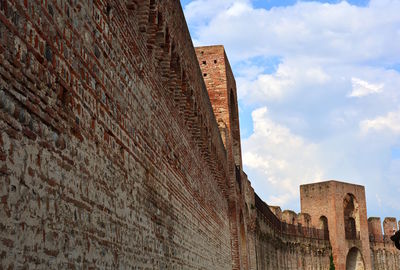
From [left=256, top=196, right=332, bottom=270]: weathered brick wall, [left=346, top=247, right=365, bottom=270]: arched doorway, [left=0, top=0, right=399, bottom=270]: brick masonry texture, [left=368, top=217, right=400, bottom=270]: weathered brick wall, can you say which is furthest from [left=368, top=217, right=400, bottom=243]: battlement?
[left=0, top=0, right=399, bottom=270]: brick masonry texture

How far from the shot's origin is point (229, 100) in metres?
21.9

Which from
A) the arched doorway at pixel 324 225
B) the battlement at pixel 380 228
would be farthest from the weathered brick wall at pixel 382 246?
the arched doorway at pixel 324 225

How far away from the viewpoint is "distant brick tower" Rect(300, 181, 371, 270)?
124ft

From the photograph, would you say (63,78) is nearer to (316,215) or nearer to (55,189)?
(55,189)

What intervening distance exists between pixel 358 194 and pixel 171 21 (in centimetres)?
3581

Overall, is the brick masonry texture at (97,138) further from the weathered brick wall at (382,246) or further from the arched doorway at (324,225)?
the weathered brick wall at (382,246)

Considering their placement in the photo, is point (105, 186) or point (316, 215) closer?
point (105, 186)

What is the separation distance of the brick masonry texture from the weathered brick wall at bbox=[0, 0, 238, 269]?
1cm

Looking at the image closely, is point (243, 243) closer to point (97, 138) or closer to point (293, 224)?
point (293, 224)

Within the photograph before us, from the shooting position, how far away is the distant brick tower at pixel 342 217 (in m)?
37.9

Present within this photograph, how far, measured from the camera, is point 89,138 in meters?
3.92

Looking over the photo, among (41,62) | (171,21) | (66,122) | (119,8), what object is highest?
(171,21)

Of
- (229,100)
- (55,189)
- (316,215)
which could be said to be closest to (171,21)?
(55,189)

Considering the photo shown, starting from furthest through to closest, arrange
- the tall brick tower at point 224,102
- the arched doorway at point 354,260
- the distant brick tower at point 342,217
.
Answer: the arched doorway at point 354,260
the distant brick tower at point 342,217
the tall brick tower at point 224,102
